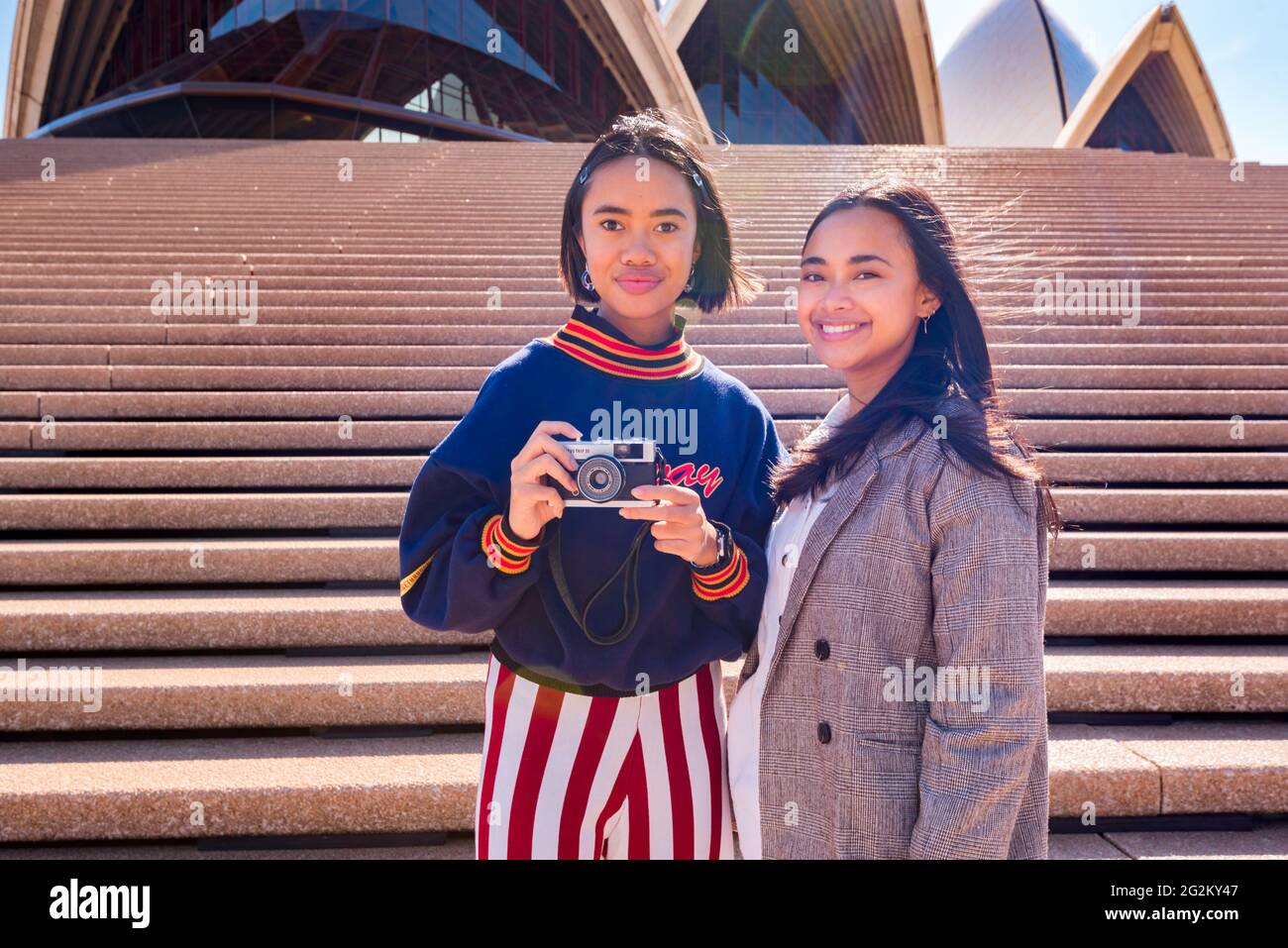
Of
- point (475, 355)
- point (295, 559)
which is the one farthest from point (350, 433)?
point (475, 355)

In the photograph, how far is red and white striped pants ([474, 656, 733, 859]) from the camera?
1.32 m

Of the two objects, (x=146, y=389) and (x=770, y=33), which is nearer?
(x=146, y=389)

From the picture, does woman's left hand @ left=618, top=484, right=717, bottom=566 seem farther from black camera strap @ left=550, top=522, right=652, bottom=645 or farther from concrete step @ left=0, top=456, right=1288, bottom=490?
concrete step @ left=0, top=456, right=1288, bottom=490

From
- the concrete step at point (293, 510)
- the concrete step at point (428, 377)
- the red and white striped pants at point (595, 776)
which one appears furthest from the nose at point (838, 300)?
the concrete step at point (428, 377)

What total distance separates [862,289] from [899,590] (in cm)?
46

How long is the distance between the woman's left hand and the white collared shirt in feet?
0.58

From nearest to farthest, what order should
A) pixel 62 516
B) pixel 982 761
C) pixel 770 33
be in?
1. pixel 982 761
2. pixel 62 516
3. pixel 770 33

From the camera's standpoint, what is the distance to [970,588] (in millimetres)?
1109

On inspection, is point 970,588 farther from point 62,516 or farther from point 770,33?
point 770,33

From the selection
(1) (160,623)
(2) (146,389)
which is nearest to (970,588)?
(1) (160,623)

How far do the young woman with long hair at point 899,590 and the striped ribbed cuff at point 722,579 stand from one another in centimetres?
7

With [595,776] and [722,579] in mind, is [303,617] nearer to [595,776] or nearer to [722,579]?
[595,776]
